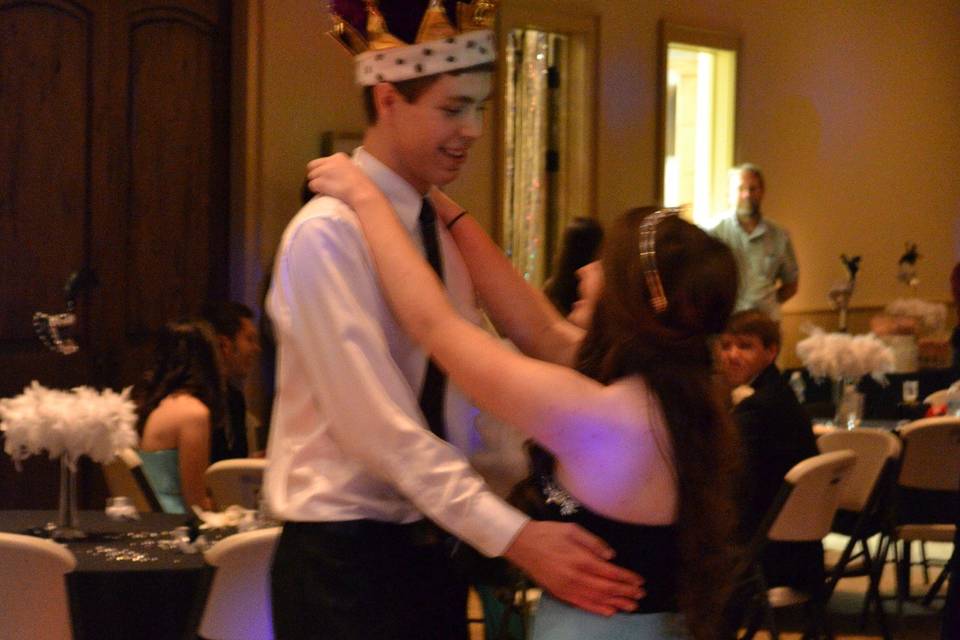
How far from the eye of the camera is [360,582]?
1873 mm

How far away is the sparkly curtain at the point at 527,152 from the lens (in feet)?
27.4

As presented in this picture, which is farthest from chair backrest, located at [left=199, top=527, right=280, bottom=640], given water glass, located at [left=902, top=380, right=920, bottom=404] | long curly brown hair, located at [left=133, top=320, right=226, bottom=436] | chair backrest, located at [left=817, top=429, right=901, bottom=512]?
water glass, located at [left=902, top=380, right=920, bottom=404]

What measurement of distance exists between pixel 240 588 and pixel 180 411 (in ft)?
4.96

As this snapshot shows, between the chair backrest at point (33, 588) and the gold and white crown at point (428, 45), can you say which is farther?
the chair backrest at point (33, 588)

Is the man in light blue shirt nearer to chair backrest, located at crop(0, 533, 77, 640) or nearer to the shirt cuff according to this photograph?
chair backrest, located at crop(0, 533, 77, 640)

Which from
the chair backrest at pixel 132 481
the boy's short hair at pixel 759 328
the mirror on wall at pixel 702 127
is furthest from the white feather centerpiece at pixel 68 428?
the mirror on wall at pixel 702 127

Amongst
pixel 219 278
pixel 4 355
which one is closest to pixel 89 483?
pixel 4 355

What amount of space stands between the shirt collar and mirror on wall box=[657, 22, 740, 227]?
7769mm

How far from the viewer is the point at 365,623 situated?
1.88m

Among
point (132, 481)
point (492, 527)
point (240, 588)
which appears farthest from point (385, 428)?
point (132, 481)

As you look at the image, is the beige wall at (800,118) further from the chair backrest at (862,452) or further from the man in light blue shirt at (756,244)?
the chair backrest at (862,452)

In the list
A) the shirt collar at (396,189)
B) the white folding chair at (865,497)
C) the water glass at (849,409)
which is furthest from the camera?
the water glass at (849,409)

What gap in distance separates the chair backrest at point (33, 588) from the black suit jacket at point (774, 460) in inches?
91.4

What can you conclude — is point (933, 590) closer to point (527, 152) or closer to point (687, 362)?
point (527, 152)
